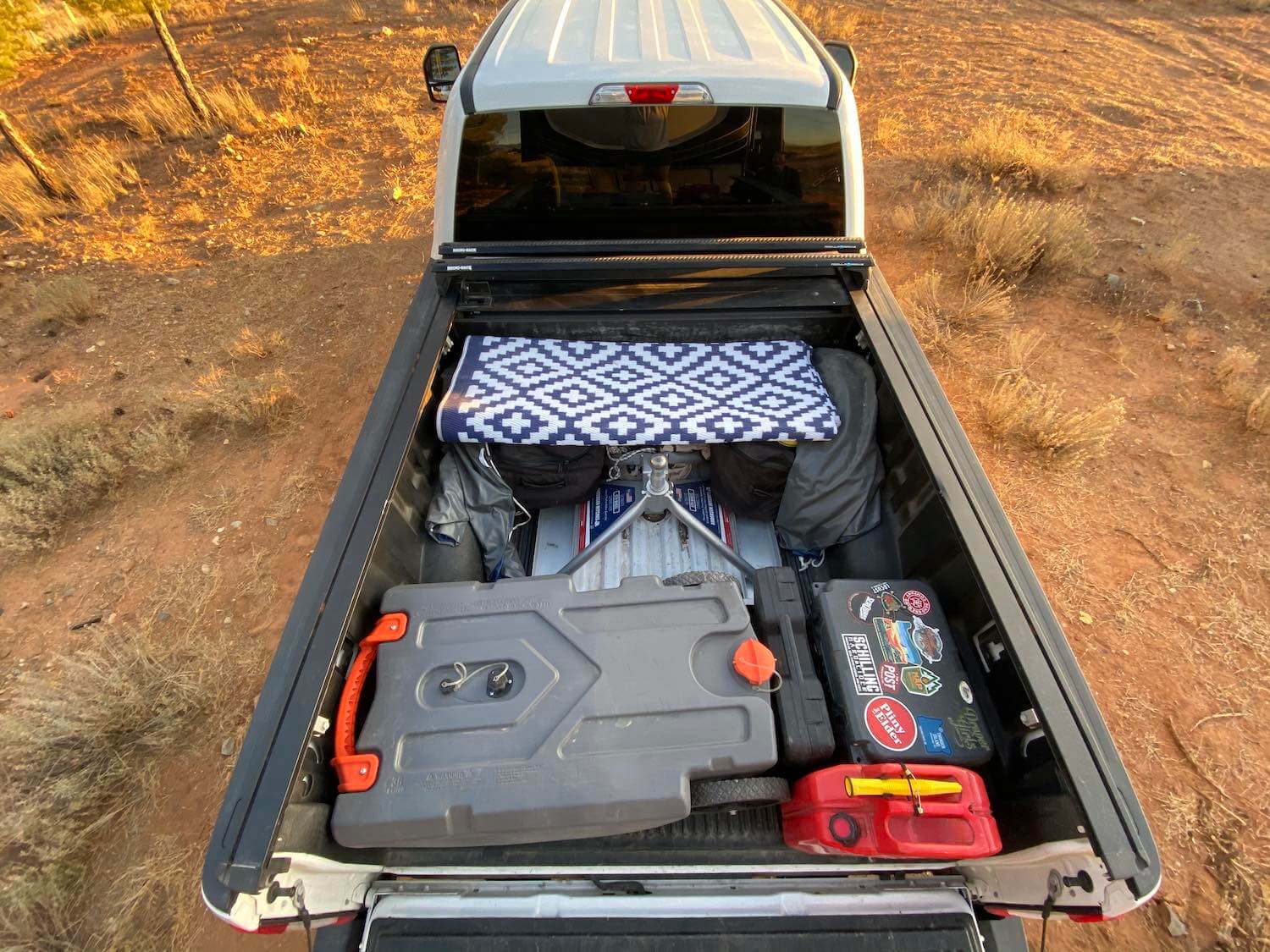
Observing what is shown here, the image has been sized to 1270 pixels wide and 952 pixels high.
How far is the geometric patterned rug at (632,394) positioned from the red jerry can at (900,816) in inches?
42.8

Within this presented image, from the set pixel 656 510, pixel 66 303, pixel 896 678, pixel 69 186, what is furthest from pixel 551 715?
pixel 69 186

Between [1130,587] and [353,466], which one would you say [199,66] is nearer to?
[353,466]

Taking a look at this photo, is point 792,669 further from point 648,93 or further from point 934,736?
point 648,93

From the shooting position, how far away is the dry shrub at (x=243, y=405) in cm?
392

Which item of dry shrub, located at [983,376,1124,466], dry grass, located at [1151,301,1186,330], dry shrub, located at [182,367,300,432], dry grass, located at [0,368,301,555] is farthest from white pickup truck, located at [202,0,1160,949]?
dry grass, located at [1151,301,1186,330]

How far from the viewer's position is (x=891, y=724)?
1.54 meters

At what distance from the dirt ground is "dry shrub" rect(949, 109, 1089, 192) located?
272mm

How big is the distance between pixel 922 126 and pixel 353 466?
24.2ft

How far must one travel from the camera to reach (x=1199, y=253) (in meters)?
4.96

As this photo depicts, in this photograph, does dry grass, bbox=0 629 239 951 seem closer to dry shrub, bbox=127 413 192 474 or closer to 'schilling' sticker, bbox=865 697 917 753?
dry shrub, bbox=127 413 192 474

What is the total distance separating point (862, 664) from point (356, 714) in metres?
1.34

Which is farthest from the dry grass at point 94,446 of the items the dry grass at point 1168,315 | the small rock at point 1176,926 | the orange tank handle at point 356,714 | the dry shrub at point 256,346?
the dry grass at point 1168,315

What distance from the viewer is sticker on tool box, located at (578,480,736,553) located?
2.41m

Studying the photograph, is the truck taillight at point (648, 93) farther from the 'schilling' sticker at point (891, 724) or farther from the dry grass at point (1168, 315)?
the dry grass at point (1168, 315)
